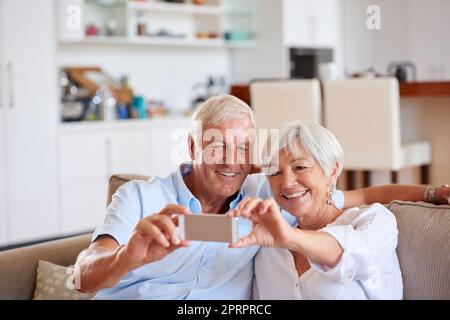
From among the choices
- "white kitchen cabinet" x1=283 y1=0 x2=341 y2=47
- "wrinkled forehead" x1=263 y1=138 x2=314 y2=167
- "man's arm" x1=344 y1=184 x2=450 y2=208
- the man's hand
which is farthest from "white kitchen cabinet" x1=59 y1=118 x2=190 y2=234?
the man's hand

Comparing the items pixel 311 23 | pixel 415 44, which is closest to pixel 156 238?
pixel 311 23

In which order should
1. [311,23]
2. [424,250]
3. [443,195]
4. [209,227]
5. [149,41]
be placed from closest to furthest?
[209,227]
[424,250]
[443,195]
[149,41]
[311,23]

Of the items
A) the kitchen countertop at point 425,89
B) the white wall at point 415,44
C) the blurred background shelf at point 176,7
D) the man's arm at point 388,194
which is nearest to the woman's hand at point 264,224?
the man's arm at point 388,194

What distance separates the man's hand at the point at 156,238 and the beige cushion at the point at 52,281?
1.60ft

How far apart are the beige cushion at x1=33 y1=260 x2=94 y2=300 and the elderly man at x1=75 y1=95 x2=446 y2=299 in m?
0.28

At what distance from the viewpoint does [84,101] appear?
3619mm

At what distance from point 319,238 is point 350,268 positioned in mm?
69

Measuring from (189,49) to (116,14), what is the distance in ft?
2.07

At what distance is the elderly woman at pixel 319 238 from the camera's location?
954 mm

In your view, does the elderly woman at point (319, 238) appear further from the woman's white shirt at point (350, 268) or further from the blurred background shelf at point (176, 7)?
the blurred background shelf at point (176, 7)

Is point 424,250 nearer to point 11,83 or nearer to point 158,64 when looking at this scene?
point 11,83

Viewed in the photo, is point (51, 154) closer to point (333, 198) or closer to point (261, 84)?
point (261, 84)

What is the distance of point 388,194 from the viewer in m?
→ 1.25
